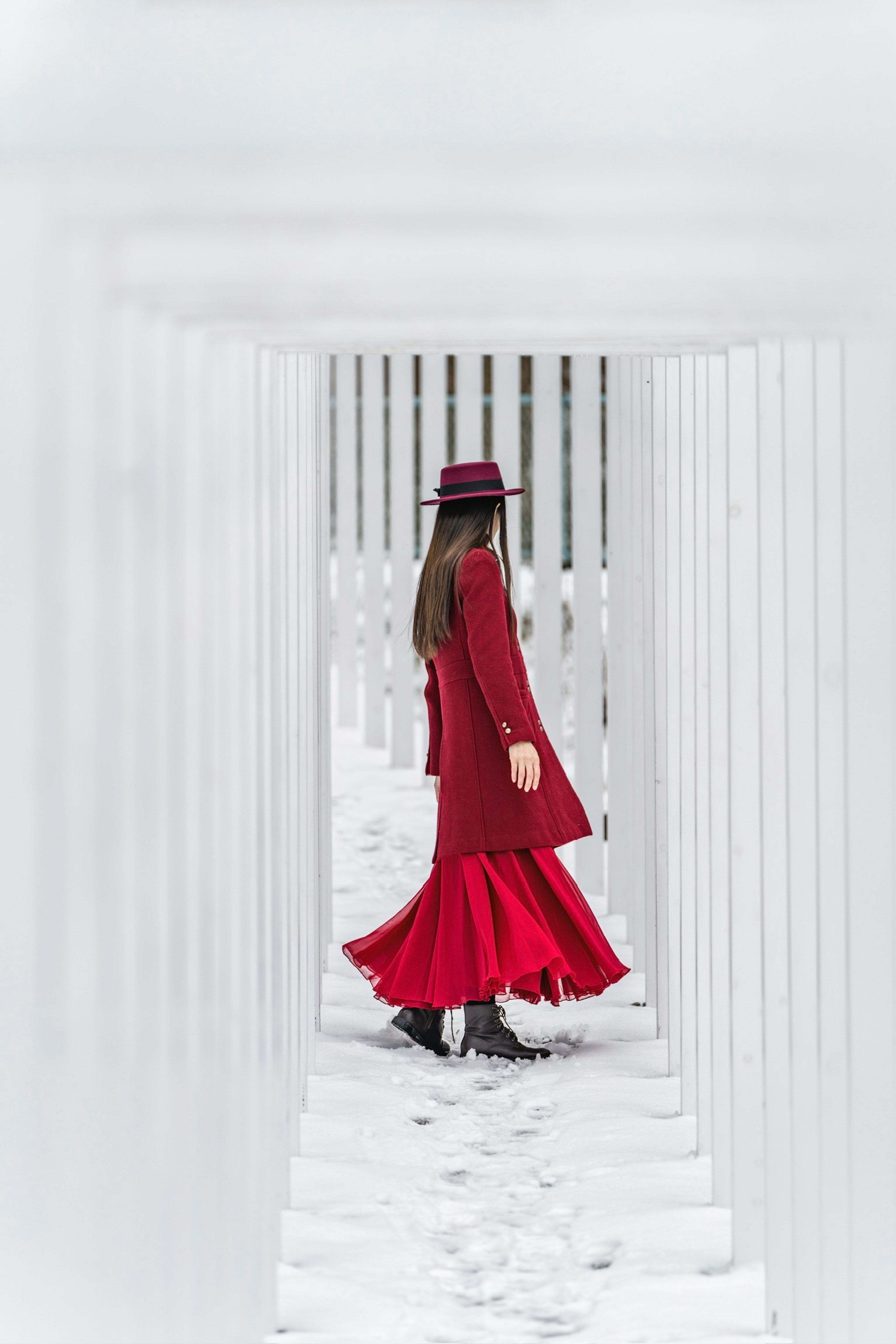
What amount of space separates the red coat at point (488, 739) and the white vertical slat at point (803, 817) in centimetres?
131

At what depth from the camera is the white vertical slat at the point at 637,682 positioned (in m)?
3.68

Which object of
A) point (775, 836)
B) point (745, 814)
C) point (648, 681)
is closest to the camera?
point (775, 836)

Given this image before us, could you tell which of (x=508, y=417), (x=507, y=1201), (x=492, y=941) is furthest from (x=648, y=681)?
(x=508, y=417)

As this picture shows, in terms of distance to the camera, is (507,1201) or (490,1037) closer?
(507,1201)

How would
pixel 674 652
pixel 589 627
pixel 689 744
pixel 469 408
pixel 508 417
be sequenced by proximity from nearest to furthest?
pixel 689 744, pixel 674 652, pixel 589 627, pixel 508 417, pixel 469 408

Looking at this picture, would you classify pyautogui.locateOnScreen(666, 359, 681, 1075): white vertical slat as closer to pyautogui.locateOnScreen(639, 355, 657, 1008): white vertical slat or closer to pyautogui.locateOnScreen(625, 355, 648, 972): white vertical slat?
pyautogui.locateOnScreen(639, 355, 657, 1008): white vertical slat

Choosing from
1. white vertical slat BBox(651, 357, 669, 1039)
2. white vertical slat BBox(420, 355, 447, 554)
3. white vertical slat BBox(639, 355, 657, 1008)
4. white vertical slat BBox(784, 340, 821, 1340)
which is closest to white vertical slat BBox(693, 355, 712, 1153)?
white vertical slat BBox(651, 357, 669, 1039)

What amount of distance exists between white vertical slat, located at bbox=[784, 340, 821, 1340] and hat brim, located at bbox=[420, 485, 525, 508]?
4.37ft

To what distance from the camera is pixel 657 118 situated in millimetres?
1665

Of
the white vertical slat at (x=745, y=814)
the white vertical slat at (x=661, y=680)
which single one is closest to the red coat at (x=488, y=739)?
the white vertical slat at (x=661, y=680)

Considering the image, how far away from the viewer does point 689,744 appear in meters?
2.72

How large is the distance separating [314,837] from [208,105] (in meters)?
1.94

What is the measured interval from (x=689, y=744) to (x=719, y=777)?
1.15 ft

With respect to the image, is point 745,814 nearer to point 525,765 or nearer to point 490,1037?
point 525,765
